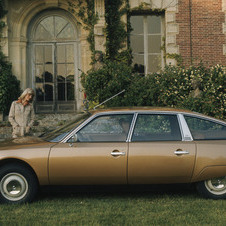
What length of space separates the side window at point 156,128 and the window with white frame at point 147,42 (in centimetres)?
852

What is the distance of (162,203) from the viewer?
16.5 ft

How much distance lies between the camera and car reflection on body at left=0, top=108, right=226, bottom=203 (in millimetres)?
4953

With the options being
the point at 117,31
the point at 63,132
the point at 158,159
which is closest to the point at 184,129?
the point at 158,159

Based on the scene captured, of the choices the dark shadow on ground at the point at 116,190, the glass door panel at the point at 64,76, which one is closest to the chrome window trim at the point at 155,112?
the dark shadow on ground at the point at 116,190

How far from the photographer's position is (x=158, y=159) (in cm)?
498

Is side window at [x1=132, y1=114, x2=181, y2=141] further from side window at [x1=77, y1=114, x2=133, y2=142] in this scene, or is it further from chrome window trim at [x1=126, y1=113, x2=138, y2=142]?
side window at [x1=77, y1=114, x2=133, y2=142]

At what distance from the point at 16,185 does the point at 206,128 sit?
2815mm

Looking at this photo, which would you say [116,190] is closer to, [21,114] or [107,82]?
[21,114]

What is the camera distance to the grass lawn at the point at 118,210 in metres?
4.22

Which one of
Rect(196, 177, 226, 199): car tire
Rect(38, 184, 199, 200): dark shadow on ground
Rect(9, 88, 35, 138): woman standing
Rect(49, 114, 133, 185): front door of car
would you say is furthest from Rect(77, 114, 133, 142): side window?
Rect(9, 88, 35, 138): woman standing

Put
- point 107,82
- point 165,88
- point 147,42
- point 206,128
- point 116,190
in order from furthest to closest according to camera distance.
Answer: point 147,42, point 107,82, point 165,88, point 206,128, point 116,190

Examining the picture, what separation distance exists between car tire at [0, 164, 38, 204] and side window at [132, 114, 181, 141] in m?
1.56

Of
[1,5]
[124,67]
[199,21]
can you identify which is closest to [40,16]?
[1,5]

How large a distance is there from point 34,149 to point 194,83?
621 centimetres
